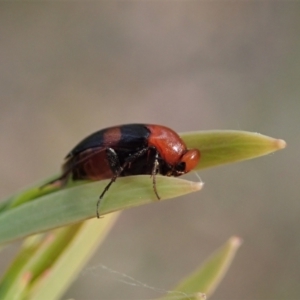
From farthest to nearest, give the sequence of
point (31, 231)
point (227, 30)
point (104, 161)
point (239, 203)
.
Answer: point (227, 30)
point (239, 203)
point (104, 161)
point (31, 231)

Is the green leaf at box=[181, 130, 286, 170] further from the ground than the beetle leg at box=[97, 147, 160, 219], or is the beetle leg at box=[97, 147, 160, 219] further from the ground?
the green leaf at box=[181, 130, 286, 170]

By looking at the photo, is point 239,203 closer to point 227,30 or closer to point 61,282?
point 227,30

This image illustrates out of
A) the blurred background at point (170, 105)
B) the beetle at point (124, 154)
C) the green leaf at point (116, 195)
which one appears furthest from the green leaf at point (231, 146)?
the blurred background at point (170, 105)

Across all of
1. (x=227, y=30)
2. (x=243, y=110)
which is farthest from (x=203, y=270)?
(x=227, y=30)

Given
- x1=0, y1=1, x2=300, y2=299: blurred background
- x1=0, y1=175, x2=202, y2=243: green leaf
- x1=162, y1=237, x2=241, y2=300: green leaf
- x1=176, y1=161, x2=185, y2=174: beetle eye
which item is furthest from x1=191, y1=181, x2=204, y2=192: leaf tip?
x1=0, y1=1, x2=300, y2=299: blurred background

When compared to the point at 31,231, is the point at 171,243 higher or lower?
lower

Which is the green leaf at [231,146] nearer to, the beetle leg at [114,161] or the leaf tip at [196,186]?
the leaf tip at [196,186]

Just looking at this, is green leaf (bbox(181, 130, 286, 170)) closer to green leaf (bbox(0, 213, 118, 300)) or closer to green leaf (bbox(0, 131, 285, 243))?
green leaf (bbox(0, 131, 285, 243))
